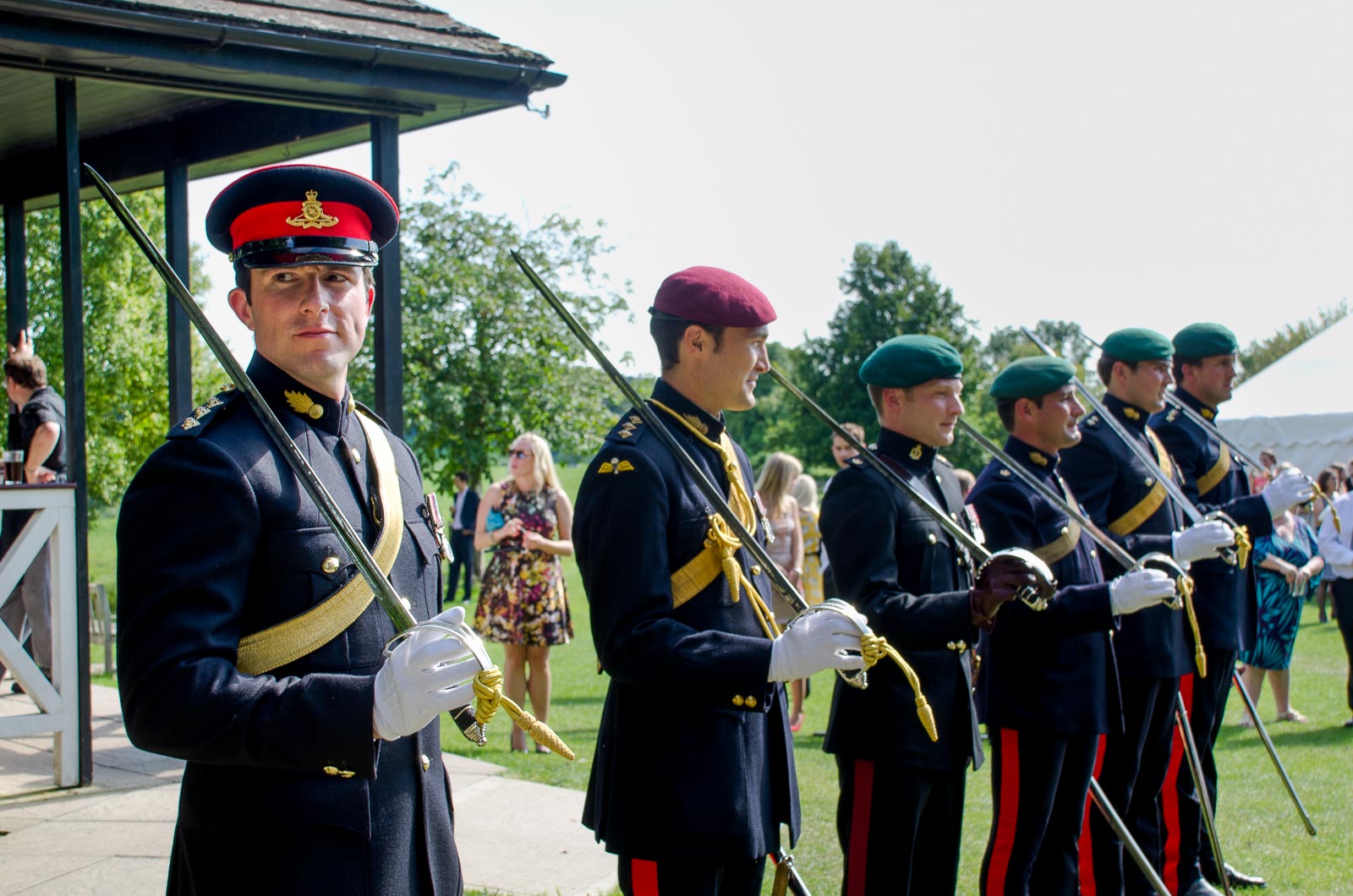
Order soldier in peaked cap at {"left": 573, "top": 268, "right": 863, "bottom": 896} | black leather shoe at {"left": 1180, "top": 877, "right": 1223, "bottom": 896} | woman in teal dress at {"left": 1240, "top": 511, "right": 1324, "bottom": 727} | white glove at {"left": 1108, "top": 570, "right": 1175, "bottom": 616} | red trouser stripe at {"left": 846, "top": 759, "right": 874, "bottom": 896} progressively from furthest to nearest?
1. woman in teal dress at {"left": 1240, "top": 511, "right": 1324, "bottom": 727}
2. black leather shoe at {"left": 1180, "top": 877, "right": 1223, "bottom": 896}
3. white glove at {"left": 1108, "top": 570, "right": 1175, "bottom": 616}
4. red trouser stripe at {"left": 846, "top": 759, "right": 874, "bottom": 896}
5. soldier in peaked cap at {"left": 573, "top": 268, "right": 863, "bottom": 896}

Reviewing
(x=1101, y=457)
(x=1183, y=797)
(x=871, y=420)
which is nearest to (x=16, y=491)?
(x=1101, y=457)

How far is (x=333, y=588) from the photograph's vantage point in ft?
7.23

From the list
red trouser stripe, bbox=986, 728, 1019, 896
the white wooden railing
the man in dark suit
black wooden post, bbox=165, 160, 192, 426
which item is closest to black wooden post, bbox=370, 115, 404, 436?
black wooden post, bbox=165, 160, 192, 426

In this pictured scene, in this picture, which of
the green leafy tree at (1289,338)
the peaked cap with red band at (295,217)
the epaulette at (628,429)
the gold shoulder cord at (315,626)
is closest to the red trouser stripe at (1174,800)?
the epaulette at (628,429)

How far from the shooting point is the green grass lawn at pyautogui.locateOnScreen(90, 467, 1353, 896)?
5562mm

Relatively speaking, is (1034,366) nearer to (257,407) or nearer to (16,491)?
(257,407)

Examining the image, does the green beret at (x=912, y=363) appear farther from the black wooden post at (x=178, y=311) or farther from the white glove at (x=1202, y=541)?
the black wooden post at (x=178, y=311)

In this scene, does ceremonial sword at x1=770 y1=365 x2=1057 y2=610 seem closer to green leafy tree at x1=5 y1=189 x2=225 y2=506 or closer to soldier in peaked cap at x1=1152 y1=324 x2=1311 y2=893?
soldier in peaked cap at x1=1152 y1=324 x2=1311 y2=893

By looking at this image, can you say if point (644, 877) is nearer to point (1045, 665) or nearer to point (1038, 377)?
point (1045, 665)

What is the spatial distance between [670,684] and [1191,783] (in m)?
3.54

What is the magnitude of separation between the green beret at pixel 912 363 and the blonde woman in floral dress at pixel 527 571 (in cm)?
411

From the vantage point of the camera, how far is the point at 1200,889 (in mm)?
5129

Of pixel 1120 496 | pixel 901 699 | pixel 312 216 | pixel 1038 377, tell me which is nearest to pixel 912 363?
pixel 1038 377

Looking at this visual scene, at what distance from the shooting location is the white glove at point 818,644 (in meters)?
2.79
